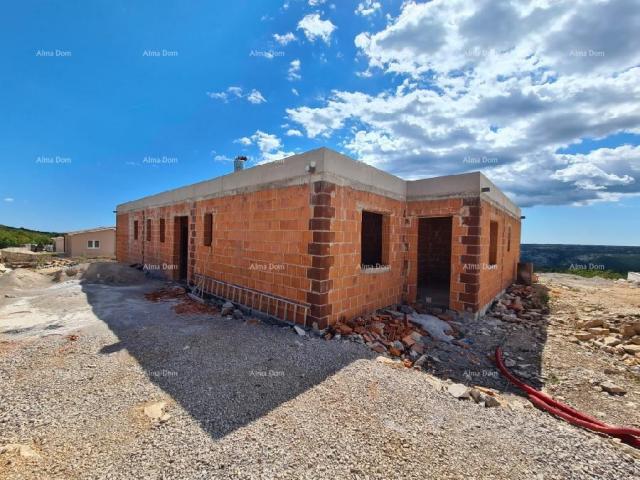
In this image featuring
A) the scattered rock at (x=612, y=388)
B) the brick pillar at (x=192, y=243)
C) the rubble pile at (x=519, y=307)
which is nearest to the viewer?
the scattered rock at (x=612, y=388)

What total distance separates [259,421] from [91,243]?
28.9 m

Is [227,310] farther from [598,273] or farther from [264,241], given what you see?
[598,273]

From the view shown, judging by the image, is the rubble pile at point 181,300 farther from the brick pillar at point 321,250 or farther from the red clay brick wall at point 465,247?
the red clay brick wall at point 465,247

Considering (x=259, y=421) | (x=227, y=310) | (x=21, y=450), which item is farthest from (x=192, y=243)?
(x=259, y=421)

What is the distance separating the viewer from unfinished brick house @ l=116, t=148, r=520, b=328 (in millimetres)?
5332

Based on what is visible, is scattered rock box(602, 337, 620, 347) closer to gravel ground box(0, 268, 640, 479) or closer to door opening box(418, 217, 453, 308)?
gravel ground box(0, 268, 640, 479)

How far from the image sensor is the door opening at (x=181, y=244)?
10445mm

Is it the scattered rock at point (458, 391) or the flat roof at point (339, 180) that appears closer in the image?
the scattered rock at point (458, 391)

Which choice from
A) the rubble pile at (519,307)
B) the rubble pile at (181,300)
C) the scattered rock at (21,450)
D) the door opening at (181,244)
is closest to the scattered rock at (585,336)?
the rubble pile at (519,307)

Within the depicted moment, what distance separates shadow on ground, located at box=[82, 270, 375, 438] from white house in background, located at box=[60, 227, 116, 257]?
2295 centimetres

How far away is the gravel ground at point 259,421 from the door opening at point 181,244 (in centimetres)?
590

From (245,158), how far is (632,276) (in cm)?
2246

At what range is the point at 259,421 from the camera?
9.25ft

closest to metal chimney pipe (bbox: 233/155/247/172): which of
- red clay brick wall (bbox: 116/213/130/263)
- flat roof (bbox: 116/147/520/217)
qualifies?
flat roof (bbox: 116/147/520/217)
